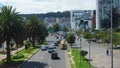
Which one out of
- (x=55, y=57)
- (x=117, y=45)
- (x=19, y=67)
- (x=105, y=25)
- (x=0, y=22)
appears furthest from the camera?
(x=105, y=25)

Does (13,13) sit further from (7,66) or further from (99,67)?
(99,67)

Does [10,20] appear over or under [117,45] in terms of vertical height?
over

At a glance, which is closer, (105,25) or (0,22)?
(0,22)

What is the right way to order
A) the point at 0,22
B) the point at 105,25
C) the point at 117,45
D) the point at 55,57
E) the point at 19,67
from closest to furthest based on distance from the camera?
1. the point at 19,67
2. the point at 0,22
3. the point at 55,57
4. the point at 117,45
5. the point at 105,25

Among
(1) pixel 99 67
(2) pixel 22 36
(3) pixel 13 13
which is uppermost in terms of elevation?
(3) pixel 13 13

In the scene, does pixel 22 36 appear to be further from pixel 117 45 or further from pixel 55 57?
pixel 117 45

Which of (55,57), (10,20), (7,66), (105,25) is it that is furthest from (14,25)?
(105,25)
